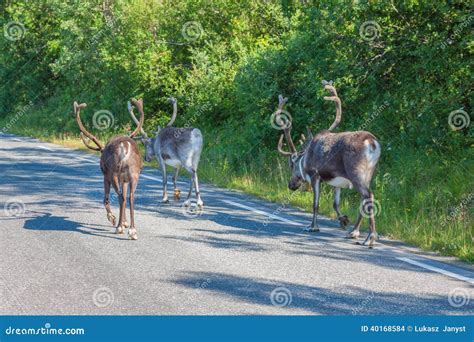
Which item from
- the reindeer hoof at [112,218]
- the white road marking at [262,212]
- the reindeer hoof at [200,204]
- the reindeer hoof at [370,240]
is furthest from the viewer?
the reindeer hoof at [200,204]

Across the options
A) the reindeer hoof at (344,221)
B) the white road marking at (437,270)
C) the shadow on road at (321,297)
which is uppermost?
the reindeer hoof at (344,221)

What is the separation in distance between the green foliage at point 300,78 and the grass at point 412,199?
1.2 inches

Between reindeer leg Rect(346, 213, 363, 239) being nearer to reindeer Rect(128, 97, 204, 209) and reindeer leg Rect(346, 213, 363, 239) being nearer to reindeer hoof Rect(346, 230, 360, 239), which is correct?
reindeer hoof Rect(346, 230, 360, 239)

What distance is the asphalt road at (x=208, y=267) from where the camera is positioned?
22.4 ft

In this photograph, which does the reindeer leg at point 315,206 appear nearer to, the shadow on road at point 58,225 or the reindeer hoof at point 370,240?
the reindeer hoof at point 370,240

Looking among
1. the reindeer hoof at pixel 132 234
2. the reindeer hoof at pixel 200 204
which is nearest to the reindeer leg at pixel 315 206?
the reindeer hoof at pixel 132 234

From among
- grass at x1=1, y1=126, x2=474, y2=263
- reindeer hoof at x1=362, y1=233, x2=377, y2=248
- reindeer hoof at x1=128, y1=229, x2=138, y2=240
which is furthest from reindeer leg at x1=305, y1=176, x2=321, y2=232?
reindeer hoof at x1=128, y1=229, x2=138, y2=240

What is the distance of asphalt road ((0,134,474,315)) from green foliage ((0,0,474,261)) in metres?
1.41

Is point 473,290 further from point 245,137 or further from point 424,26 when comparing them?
point 245,137

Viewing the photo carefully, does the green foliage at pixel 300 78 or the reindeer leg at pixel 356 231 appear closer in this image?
the reindeer leg at pixel 356 231

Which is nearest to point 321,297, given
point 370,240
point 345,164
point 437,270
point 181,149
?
point 437,270

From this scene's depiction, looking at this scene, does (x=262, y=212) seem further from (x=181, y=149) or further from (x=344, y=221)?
(x=181, y=149)

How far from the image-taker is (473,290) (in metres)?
7.30

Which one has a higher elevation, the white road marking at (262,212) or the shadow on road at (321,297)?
the white road marking at (262,212)
